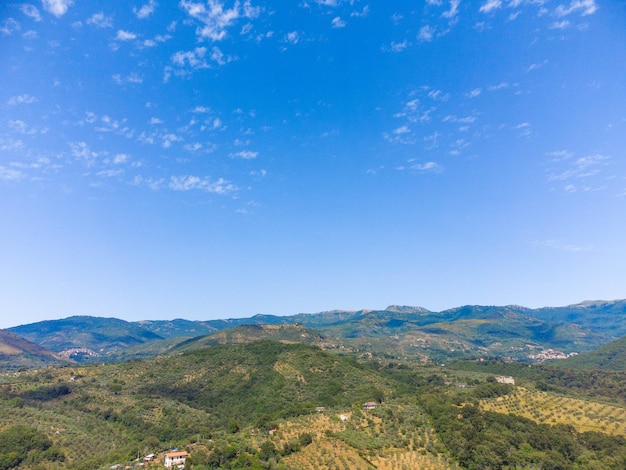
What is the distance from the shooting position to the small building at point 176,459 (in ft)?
206

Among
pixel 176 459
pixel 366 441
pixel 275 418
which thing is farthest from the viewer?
pixel 275 418

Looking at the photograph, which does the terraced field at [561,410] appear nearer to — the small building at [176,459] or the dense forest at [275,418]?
the dense forest at [275,418]

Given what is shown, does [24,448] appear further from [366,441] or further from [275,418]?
[366,441]

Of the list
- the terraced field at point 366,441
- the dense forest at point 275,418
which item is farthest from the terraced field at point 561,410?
the terraced field at point 366,441

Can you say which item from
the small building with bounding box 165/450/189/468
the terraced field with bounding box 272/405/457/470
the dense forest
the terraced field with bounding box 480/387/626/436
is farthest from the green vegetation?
the terraced field with bounding box 480/387/626/436

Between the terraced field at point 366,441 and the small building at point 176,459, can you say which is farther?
the small building at point 176,459

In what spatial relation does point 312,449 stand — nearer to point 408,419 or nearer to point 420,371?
point 408,419

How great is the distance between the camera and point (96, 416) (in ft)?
388

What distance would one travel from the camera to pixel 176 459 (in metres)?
65.4

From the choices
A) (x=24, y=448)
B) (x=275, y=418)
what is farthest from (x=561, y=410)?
(x=24, y=448)

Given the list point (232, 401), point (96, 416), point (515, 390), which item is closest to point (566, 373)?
point (515, 390)

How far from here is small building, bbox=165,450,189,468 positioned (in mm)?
62912

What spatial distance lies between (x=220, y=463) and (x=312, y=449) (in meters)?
16.3

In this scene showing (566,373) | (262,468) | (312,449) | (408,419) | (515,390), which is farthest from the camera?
(566,373)
